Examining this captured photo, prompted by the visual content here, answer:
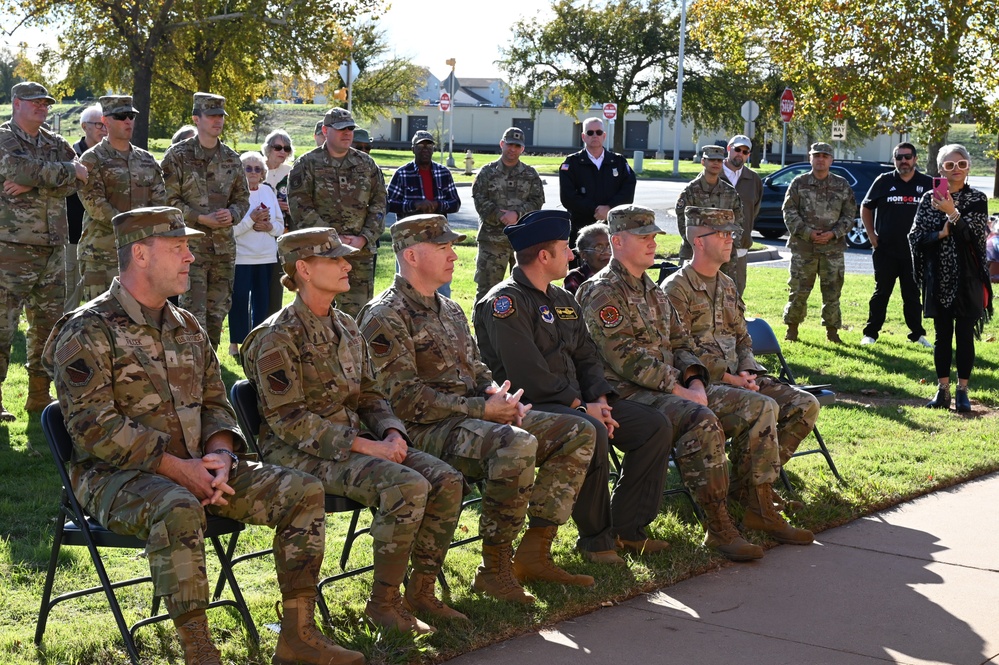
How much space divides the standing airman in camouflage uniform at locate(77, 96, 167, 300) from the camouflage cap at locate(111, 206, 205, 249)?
4213 mm

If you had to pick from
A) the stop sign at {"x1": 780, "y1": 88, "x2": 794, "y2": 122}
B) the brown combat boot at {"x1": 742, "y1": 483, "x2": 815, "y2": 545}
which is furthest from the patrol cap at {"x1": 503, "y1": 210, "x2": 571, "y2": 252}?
the stop sign at {"x1": 780, "y1": 88, "x2": 794, "y2": 122}

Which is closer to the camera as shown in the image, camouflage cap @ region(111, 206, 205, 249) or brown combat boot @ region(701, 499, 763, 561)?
camouflage cap @ region(111, 206, 205, 249)

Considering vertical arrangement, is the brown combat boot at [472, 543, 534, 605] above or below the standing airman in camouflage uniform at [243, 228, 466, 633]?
below

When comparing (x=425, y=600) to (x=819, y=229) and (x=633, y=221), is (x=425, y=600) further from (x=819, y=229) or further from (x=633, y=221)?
(x=819, y=229)

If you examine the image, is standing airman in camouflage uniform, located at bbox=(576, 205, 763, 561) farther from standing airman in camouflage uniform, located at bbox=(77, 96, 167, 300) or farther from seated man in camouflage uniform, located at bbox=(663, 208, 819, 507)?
standing airman in camouflage uniform, located at bbox=(77, 96, 167, 300)

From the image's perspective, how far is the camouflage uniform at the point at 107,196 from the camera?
28.2ft

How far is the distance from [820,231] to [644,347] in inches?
259

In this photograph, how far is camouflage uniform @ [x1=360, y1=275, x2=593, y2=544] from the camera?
5.33m

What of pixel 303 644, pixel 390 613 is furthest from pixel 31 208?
pixel 303 644

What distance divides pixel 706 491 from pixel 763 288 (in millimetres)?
10558

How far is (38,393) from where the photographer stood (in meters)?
8.33

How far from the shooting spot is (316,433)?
494 centimetres

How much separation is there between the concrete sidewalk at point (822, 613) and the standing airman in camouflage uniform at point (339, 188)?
15.3 feet

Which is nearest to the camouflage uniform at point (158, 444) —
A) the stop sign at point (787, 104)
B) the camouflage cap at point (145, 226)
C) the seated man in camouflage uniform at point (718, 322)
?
the camouflage cap at point (145, 226)
